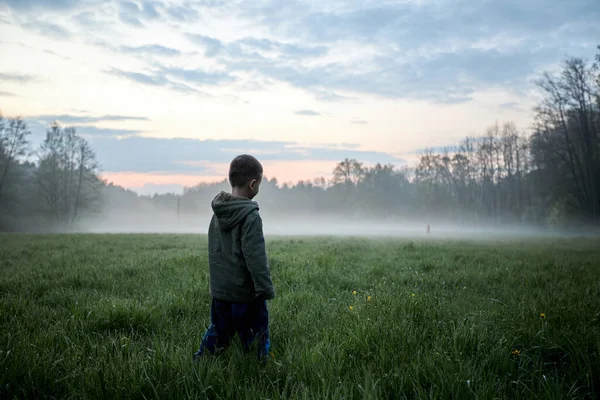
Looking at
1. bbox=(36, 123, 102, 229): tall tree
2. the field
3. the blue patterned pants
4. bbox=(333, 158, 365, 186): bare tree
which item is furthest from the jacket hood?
bbox=(333, 158, 365, 186): bare tree

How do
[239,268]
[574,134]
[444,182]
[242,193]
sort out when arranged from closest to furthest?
[239,268], [242,193], [574,134], [444,182]

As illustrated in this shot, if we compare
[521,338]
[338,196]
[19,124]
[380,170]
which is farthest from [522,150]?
[19,124]

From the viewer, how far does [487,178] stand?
6462 centimetres

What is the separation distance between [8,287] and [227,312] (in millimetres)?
5088

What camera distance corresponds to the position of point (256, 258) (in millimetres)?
3010

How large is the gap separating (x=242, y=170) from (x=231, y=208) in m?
0.39

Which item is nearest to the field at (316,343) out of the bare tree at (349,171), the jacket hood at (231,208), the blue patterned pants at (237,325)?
the blue patterned pants at (237,325)

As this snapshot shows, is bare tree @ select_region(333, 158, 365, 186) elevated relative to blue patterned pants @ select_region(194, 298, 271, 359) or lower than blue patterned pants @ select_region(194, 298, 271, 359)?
elevated

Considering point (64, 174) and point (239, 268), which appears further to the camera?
point (64, 174)

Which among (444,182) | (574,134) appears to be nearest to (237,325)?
(574,134)

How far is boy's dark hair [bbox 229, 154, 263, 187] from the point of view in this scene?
3234 mm

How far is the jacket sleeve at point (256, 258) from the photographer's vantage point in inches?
118

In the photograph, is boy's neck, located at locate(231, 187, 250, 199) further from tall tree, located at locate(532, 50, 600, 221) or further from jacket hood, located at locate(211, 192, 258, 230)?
tall tree, located at locate(532, 50, 600, 221)

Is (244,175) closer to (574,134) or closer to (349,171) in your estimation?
(574,134)
